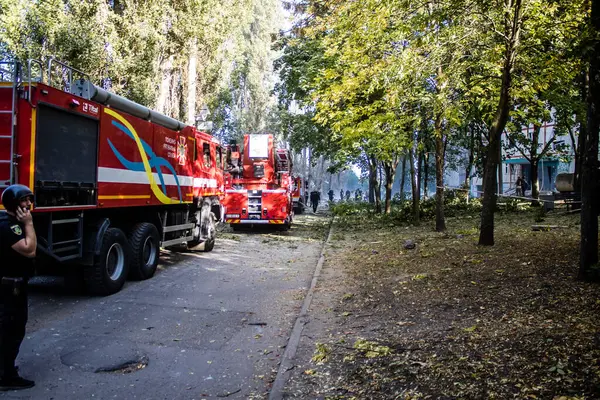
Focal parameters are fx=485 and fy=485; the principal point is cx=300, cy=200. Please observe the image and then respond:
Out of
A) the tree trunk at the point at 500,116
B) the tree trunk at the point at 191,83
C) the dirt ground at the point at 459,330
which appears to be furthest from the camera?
the tree trunk at the point at 191,83

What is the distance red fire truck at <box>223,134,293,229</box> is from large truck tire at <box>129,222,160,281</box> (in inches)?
315

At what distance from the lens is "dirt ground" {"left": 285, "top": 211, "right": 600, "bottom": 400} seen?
4039mm

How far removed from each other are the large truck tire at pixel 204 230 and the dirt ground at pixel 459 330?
4.61 m

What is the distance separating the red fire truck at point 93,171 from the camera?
20.3 feet

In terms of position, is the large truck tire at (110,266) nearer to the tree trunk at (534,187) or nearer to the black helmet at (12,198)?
the black helmet at (12,198)

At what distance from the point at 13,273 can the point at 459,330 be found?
4.51m

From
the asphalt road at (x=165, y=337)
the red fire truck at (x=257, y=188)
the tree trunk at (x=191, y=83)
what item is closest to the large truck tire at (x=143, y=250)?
the asphalt road at (x=165, y=337)

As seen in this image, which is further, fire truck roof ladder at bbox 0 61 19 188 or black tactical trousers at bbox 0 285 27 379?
fire truck roof ladder at bbox 0 61 19 188

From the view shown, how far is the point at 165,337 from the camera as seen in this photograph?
6.01m

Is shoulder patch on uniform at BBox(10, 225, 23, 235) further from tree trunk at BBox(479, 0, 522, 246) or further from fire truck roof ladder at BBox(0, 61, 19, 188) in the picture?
tree trunk at BBox(479, 0, 522, 246)

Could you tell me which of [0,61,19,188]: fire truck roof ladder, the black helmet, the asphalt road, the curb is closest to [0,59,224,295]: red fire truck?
[0,61,19,188]: fire truck roof ladder

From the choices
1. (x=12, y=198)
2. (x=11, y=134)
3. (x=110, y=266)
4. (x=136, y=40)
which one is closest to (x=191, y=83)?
(x=136, y=40)

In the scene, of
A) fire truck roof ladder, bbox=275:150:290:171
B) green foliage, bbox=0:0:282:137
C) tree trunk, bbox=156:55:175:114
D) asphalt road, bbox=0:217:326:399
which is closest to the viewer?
asphalt road, bbox=0:217:326:399

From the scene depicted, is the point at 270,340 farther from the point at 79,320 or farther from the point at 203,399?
the point at 79,320
